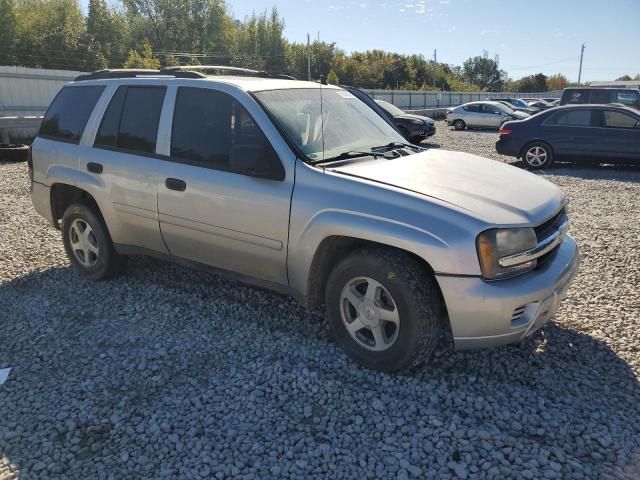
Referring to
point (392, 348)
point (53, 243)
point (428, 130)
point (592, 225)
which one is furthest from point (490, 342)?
point (428, 130)

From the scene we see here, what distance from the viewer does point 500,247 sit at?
2936 mm

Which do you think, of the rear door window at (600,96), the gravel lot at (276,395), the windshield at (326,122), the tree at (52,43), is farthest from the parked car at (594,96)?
the tree at (52,43)

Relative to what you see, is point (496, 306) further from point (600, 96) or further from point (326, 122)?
point (600, 96)

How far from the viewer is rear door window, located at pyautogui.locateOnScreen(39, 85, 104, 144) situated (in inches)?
187

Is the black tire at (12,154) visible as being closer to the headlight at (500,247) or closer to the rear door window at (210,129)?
the rear door window at (210,129)

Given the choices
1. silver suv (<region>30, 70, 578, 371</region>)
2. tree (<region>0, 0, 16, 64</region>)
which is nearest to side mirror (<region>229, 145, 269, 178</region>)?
silver suv (<region>30, 70, 578, 371</region>)

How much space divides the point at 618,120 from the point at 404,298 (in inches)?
410

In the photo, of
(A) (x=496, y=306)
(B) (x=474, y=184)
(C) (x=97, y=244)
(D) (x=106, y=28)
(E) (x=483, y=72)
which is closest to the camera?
(A) (x=496, y=306)

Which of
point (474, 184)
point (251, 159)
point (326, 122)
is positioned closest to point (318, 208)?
point (251, 159)

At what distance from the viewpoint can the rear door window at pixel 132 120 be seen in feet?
13.9

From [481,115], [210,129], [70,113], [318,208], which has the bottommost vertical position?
[318,208]

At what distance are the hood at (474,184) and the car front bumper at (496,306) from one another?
359mm

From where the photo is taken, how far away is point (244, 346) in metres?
3.74

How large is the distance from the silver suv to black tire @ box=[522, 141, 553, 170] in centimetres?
869
